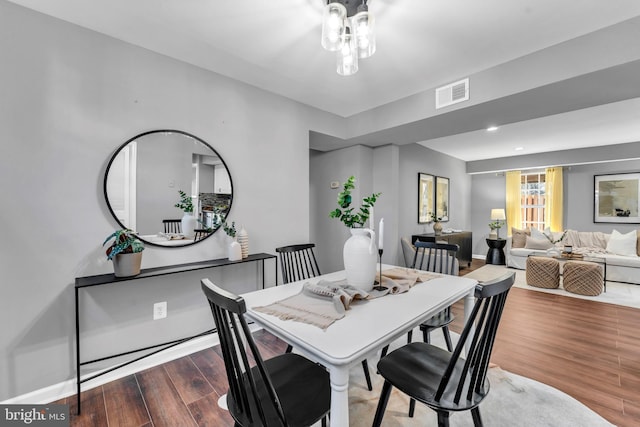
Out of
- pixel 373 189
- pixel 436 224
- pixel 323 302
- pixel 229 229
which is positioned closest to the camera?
pixel 323 302

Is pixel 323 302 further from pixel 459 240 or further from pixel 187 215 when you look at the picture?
pixel 459 240

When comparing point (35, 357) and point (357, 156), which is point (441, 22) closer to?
point (357, 156)

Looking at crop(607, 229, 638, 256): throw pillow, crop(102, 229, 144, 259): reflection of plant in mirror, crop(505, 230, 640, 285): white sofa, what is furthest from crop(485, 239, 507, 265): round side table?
crop(102, 229, 144, 259): reflection of plant in mirror

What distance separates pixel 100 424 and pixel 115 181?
1547 mm

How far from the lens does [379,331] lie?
108cm

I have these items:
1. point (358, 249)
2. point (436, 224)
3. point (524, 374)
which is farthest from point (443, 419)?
point (436, 224)

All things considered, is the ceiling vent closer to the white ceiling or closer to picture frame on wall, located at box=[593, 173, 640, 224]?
the white ceiling

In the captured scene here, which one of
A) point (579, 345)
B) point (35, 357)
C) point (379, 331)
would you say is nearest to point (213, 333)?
point (35, 357)

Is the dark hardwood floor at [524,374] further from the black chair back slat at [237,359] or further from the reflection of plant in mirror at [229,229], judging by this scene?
the reflection of plant in mirror at [229,229]

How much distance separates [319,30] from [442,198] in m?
4.92

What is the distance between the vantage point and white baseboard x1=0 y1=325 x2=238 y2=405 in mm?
1716

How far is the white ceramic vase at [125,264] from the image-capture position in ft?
6.05

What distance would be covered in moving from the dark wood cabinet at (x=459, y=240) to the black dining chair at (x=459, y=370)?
361 centimetres

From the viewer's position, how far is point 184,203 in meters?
2.36
